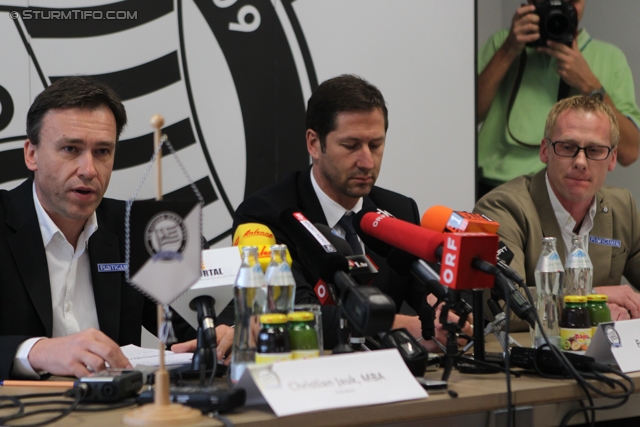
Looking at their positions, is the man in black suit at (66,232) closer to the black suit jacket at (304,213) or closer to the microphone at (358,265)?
the black suit jacket at (304,213)

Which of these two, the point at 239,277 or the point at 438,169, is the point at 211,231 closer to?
the point at 438,169

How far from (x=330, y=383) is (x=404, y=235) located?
14.6 inches

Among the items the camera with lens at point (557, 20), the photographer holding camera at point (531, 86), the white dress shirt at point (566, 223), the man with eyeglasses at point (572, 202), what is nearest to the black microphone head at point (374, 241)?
the man with eyeglasses at point (572, 202)

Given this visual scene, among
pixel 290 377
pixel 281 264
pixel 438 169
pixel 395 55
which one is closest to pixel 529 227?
pixel 438 169

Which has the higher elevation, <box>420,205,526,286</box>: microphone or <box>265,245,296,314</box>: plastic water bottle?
<box>420,205,526,286</box>: microphone

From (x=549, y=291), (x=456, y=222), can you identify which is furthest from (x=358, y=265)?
(x=549, y=291)

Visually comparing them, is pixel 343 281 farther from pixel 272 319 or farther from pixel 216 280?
pixel 216 280

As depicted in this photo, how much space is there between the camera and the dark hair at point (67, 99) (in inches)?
85.7

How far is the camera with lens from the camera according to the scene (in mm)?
3793

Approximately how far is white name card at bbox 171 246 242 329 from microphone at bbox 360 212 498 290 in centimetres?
35

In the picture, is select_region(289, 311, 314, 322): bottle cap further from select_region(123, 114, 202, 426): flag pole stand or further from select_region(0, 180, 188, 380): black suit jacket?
select_region(0, 180, 188, 380): black suit jacket

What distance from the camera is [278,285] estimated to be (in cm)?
148

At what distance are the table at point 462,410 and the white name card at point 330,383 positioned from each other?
16 mm
